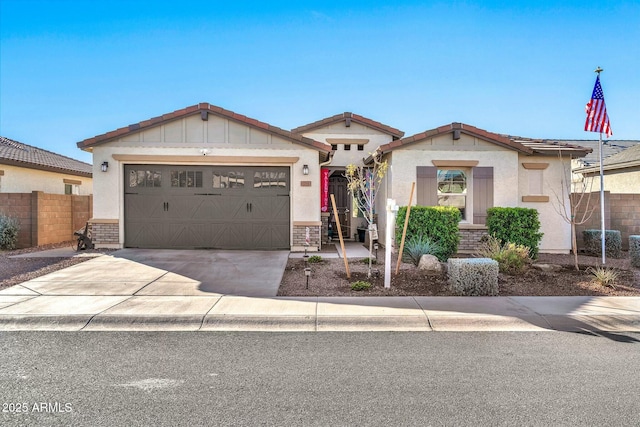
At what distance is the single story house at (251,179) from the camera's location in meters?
12.2

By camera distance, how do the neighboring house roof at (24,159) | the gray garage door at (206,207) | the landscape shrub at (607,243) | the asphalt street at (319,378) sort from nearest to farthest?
the asphalt street at (319,378) → the landscape shrub at (607,243) → the gray garage door at (206,207) → the neighboring house roof at (24,159)

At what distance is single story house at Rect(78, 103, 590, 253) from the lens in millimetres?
12172

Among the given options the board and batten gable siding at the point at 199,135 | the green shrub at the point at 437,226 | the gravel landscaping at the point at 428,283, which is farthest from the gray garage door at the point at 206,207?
the green shrub at the point at 437,226

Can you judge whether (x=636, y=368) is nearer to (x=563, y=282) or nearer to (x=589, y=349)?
(x=589, y=349)

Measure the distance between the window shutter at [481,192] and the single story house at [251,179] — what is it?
31 millimetres

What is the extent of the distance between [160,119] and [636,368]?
40.2ft

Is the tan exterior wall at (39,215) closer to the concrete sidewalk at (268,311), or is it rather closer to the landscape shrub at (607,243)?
the concrete sidewalk at (268,311)

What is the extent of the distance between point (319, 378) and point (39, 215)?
13264mm

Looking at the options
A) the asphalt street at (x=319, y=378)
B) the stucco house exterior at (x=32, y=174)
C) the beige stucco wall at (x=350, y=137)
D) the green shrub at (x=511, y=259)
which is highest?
the beige stucco wall at (x=350, y=137)

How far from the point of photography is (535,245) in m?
10.9

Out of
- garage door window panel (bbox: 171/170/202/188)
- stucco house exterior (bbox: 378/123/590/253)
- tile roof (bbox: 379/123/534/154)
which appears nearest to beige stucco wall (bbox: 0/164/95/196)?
garage door window panel (bbox: 171/170/202/188)

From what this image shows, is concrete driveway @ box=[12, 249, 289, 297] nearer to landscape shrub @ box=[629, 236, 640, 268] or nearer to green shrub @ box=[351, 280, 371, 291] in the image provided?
green shrub @ box=[351, 280, 371, 291]

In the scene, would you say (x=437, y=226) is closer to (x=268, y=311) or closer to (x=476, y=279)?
(x=476, y=279)

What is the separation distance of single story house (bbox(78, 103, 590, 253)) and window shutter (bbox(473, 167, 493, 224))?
0.03 meters
